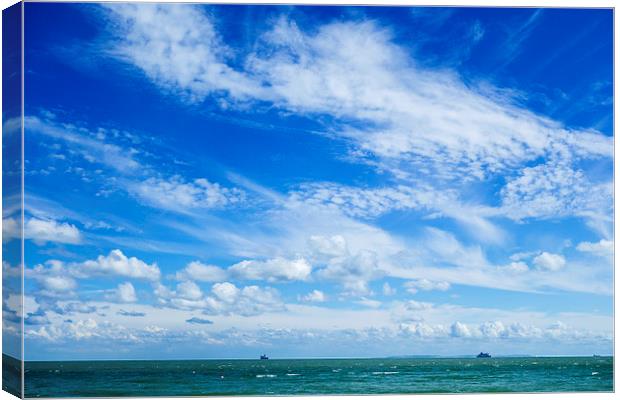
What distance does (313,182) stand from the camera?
13.1 meters

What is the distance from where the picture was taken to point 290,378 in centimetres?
1573

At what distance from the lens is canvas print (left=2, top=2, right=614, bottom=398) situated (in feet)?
40.1

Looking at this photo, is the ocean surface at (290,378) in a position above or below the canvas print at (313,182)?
below

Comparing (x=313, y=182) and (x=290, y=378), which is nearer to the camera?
(x=313, y=182)

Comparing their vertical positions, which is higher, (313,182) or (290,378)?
(313,182)

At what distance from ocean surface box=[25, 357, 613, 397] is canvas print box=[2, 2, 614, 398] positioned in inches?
3.5

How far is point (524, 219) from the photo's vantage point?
13125 millimetres

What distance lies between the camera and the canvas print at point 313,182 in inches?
481

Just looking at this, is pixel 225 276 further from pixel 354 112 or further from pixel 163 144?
pixel 354 112

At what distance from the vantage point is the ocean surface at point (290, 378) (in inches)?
473

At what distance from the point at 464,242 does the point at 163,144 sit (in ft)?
13.7

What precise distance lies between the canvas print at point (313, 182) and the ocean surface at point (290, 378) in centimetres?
9

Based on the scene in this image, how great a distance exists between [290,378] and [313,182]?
4.01 m

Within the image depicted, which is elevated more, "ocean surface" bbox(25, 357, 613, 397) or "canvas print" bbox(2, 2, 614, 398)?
"canvas print" bbox(2, 2, 614, 398)
